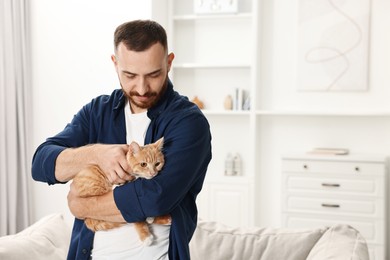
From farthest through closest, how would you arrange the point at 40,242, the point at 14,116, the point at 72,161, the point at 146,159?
the point at 14,116, the point at 40,242, the point at 72,161, the point at 146,159

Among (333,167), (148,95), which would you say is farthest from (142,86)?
(333,167)

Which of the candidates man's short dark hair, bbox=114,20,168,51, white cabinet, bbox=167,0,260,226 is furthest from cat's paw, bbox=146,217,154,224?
white cabinet, bbox=167,0,260,226

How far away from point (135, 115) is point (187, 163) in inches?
8.5

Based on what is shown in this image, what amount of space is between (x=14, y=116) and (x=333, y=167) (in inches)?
96.8

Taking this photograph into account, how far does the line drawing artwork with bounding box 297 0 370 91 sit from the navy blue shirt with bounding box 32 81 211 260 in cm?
323

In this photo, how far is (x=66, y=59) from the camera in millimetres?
4680

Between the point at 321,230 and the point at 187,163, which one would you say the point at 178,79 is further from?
the point at 187,163

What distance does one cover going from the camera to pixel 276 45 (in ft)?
16.0

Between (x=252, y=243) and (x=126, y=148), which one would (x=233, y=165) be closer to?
(x=252, y=243)

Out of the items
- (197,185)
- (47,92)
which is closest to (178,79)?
(47,92)

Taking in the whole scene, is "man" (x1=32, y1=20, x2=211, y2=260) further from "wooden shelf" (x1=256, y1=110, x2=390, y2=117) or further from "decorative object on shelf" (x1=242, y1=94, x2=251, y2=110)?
"decorative object on shelf" (x1=242, y1=94, x2=251, y2=110)

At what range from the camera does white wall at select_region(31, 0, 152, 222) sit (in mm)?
4547

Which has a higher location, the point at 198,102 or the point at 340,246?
the point at 198,102

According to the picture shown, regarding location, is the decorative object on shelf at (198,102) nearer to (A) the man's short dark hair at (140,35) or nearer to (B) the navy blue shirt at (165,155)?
(B) the navy blue shirt at (165,155)
